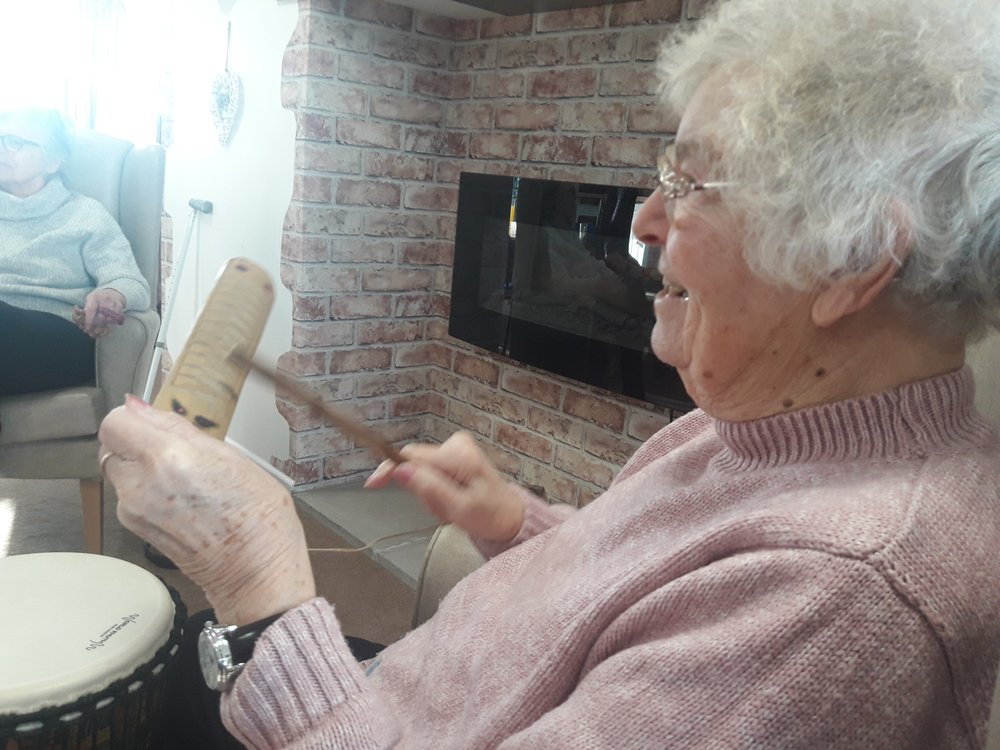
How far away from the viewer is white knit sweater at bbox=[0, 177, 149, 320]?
6.71 feet

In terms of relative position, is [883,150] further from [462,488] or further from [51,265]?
[51,265]

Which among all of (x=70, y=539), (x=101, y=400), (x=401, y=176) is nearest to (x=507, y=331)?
(x=401, y=176)

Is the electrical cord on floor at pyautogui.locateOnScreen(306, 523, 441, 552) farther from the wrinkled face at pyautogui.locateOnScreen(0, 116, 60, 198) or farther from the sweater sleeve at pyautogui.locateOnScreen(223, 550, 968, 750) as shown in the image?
the sweater sleeve at pyautogui.locateOnScreen(223, 550, 968, 750)

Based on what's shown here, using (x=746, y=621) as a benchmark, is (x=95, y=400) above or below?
below

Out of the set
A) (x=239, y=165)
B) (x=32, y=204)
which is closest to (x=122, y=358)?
(x=32, y=204)

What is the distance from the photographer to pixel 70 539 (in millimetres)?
2115

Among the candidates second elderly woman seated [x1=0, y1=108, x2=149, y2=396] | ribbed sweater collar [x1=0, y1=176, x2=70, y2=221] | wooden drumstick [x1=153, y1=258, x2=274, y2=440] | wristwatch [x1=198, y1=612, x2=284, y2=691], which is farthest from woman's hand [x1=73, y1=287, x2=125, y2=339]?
wristwatch [x1=198, y1=612, x2=284, y2=691]

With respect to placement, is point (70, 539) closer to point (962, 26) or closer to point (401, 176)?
point (401, 176)

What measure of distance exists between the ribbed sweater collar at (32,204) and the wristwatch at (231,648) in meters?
1.88

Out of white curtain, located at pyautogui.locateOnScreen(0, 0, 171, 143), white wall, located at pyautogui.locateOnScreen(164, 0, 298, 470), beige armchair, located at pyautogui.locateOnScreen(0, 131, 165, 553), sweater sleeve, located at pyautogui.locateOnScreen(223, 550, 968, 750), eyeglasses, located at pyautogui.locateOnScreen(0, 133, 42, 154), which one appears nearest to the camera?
sweater sleeve, located at pyautogui.locateOnScreen(223, 550, 968, 750)

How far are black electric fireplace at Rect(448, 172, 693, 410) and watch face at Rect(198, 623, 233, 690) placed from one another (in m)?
1.38

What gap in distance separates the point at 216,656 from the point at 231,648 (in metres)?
0.02

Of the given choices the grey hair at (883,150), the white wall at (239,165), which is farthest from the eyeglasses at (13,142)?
the grey hair at (883,150)

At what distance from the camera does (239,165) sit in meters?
2.63
